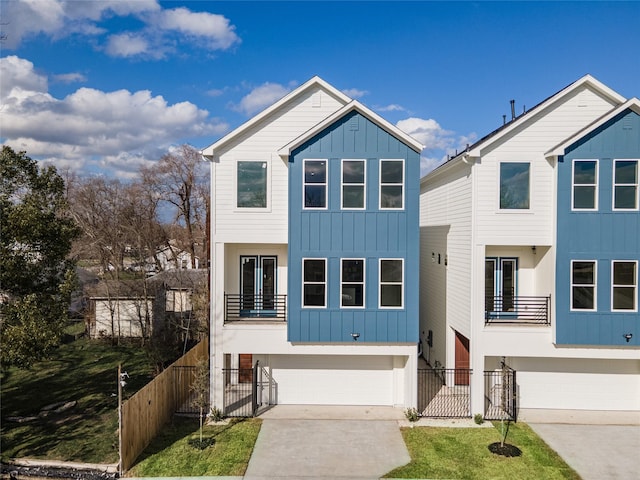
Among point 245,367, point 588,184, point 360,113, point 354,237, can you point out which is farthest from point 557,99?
point 245,367

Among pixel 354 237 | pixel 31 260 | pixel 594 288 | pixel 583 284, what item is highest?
pixel 354 237

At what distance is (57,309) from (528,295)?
14226 millimetres

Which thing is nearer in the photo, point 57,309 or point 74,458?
point 74,458

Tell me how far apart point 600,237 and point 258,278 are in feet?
34.4

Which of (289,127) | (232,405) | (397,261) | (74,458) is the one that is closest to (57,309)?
(74,458)

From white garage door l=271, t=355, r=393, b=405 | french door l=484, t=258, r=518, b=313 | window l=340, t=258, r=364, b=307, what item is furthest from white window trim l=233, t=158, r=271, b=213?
french door l=484, t=258, r=518, b=313

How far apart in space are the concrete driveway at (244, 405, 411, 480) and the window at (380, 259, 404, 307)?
11.6 ft

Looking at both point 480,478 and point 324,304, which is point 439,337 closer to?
point 324,304

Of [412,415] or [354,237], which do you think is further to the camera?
[354,237]

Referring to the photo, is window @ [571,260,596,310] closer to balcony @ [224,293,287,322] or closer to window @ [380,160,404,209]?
window @ [380,160,404,209]

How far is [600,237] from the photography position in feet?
39.9

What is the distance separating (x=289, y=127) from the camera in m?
13.3

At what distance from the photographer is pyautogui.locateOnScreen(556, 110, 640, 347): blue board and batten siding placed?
12.1 meters

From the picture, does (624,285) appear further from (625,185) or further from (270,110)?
(270,110)
